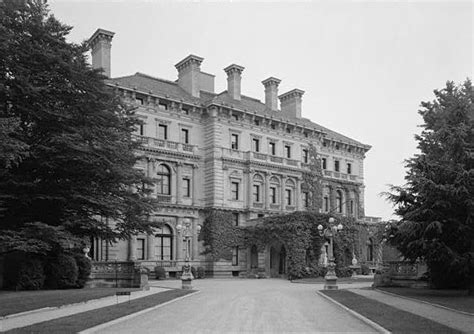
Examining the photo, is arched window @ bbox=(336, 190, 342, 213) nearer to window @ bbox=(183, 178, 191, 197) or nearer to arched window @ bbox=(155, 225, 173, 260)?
window @ bbox=(183, 178, 191, 197)

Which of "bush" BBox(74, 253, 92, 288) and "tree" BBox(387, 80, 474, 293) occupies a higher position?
"tree" BBox(387, 80, 474, 293)

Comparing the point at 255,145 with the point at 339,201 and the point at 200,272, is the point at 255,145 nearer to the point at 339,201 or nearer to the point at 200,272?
the point at 200,272

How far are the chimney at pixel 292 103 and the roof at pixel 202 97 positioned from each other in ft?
2.92

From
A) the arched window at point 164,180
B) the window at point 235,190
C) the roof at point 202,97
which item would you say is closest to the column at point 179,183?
the arched window at point 164,180

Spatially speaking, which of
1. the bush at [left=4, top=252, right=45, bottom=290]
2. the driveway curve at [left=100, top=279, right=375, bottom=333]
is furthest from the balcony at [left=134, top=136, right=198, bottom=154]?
the driveway curve at [left=100, top=279, right=375, bottom=333]

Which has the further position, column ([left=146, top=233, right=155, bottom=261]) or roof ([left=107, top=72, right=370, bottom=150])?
roof ([left=107, top=72, right=370, bottom=150])

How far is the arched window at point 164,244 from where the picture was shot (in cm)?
4853

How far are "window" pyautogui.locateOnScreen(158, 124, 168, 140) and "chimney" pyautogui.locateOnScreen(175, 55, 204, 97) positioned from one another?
6.07 m

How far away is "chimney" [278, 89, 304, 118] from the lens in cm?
6425

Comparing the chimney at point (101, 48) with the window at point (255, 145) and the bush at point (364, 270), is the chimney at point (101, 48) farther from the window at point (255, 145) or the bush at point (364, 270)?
the bush at point (364, 270)

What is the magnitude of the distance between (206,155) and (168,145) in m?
4.47

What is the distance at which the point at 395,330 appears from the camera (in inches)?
538

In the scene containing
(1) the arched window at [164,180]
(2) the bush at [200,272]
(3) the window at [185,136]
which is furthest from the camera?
(3) the window at [185,136]

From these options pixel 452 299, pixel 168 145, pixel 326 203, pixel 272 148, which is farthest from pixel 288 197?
pixel 452 299
